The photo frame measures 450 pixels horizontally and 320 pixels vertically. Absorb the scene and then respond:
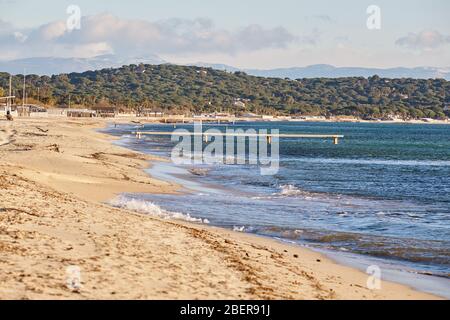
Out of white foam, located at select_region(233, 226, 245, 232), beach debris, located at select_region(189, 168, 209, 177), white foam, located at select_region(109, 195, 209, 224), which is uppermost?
white foam, located at select_region(109, 195, 209, 224)

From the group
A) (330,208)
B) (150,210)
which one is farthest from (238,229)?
(330,208)

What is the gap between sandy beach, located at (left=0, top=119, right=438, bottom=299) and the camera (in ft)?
28.3

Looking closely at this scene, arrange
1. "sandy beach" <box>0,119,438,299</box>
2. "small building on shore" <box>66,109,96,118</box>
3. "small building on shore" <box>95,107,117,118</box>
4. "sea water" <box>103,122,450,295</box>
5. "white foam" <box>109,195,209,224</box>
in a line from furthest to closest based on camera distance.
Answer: "small building on shore" <box>95,107,117,118</box> < "small building on shore" <box>66,109,96,118</box> < "white foam" <box>109,195,209,224</box> < "sea water" <box>103,122,450,295</box> < "sandy beach" <box>0,119,438,299</box>

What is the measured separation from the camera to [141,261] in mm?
10289

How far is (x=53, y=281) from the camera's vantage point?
28.0 ft

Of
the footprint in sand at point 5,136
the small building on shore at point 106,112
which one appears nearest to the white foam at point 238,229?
the footprint in sand at point 5,136

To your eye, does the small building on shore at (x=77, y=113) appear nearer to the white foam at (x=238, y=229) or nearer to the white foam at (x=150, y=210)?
the white foam at (x=150, y=210)

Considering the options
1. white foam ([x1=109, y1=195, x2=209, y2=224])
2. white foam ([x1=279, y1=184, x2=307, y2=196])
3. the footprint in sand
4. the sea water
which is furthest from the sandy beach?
the footprint in sand

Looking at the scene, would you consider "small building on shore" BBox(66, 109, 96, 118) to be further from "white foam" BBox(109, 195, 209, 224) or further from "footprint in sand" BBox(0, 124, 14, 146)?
"white foam" BBox(109, 195, 209, 224)

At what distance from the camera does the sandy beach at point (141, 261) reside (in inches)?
340

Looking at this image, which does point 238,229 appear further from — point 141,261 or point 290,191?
point 290,191

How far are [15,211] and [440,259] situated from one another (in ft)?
28.1

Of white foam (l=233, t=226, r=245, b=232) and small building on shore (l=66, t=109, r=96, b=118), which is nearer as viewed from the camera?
white foam (l=233, t=226, r=245, b=232)
